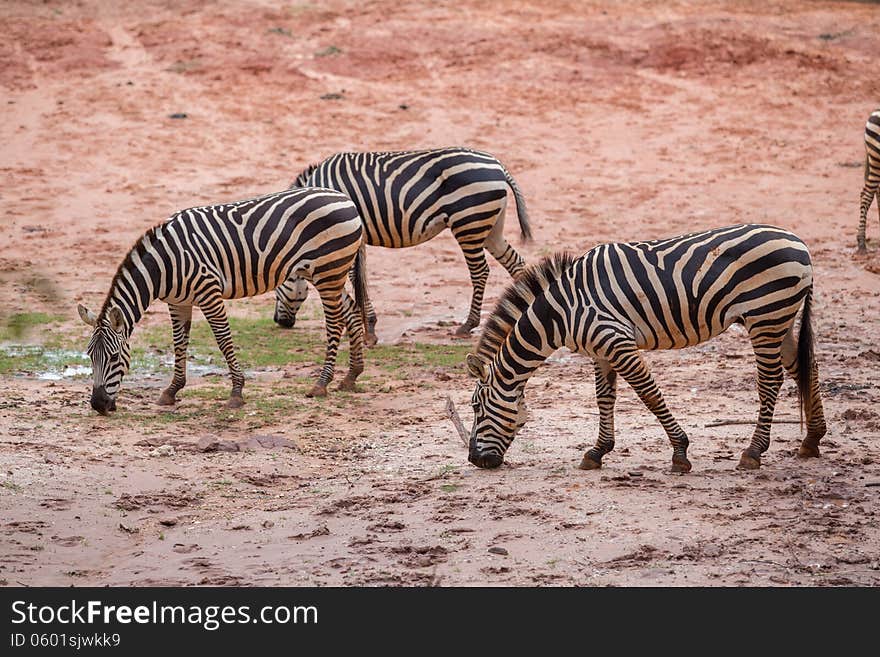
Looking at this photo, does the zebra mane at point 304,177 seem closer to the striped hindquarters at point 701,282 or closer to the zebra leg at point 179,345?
the zebra leg at point 179,345

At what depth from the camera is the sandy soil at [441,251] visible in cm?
722

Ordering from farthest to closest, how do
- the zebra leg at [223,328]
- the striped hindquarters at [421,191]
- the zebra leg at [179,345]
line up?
the striped hindquarters at [421,191]
the zebra leg at [179,345]
the zebra leg at [223,328]

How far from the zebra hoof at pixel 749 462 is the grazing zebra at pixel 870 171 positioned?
27.4 ft

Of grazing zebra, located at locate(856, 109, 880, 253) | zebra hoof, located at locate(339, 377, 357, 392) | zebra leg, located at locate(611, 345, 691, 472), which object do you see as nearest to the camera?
zebra leg, located at locate(611, 345, 691, 472)

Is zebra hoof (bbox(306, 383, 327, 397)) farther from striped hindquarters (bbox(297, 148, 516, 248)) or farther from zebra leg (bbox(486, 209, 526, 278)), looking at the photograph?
zebra leg (bbox(486, 209, 526, 278))

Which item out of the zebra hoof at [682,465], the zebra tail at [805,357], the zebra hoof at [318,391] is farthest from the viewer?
the zebra hoof at [318,391]

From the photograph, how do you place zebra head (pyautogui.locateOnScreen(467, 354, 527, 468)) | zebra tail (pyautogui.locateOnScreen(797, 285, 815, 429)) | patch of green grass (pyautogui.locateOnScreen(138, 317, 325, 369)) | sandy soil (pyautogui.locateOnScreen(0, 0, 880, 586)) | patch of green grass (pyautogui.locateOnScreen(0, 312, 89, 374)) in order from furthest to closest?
patch of green grass (pyautogui.locateOnScreen(138, 317, 325, 369)), patch of green grass (pyautogui.locateOnScreen(0, 312, 89, 374)), zebra head (pyautogui.locateOnScreen(467, 354, 527, 468)), zebra tail (pyautogui.locateOnScreen(797, 285, 815, 429)), sandy soil (pyautogui.locateOnScreen(0, 0, 880, 586))

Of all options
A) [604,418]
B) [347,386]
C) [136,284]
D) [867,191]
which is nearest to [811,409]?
[604,418]

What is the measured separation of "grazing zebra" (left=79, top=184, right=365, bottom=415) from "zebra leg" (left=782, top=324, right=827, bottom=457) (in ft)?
14.4

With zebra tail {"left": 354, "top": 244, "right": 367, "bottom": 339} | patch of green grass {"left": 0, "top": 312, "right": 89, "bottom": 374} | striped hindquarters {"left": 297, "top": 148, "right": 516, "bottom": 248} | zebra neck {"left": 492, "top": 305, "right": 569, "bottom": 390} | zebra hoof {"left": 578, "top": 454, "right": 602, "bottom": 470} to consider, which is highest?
striped hindquarters {"left": 297, "top": 148, "right": 516, "bottom": 248}

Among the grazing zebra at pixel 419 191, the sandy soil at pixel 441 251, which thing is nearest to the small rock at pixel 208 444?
the sandy soil at pixel 441 251

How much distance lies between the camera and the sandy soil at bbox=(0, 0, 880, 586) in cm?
722

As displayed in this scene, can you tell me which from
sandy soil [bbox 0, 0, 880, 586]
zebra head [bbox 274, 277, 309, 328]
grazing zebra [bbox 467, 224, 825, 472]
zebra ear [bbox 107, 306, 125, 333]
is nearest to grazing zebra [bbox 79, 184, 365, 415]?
zebra ear [bbox 107, 306, 125, 333]

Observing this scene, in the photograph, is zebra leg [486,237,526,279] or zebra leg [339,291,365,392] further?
zebra leg [486,237,526,279]
